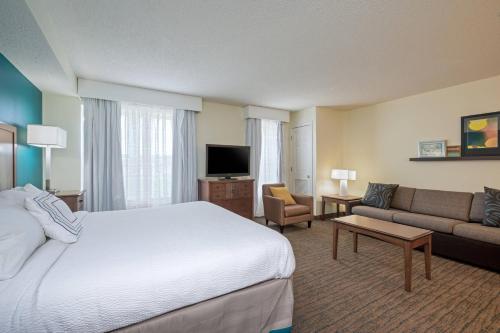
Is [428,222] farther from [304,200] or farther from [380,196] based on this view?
[304,200]

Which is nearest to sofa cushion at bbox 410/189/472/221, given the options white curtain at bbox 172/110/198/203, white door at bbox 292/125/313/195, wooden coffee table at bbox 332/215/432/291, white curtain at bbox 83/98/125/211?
wooden coffee table at bbox 332/215/432/291

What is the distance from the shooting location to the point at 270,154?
18.5ft

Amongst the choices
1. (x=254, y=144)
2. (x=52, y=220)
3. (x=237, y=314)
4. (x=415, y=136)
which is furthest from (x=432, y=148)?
(x=52, y=220)

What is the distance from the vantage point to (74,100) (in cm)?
376

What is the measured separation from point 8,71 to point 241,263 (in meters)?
3.18

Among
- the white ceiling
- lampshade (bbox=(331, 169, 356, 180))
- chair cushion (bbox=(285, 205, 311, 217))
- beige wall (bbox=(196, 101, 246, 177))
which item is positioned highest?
the white ceiling

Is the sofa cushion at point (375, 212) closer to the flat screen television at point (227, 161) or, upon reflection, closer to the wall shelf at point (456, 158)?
the wall shelf at point (456, 158)

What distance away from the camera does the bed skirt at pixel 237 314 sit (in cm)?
126

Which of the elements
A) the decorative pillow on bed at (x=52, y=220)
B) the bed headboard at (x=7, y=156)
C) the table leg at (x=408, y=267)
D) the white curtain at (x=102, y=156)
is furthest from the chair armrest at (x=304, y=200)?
the bed headboard at (x=7, y=156)

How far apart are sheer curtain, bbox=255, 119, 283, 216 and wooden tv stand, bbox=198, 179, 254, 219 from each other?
763 mm

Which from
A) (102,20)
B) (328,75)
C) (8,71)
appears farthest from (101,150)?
(328,75)

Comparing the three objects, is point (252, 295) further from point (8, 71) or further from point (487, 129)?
point (487, 129)

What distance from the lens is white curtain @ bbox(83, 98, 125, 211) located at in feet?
12.1

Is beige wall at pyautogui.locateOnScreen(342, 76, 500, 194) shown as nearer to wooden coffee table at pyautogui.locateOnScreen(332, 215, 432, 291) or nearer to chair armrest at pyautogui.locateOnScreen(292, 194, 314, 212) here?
chair armrest at pyautogui.locateOnScreen(292, 194, 314, 212)
